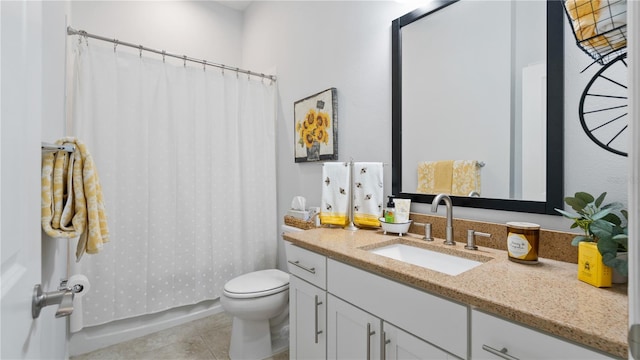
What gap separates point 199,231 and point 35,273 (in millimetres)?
1684

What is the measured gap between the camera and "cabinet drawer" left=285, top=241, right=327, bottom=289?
1.29 meters

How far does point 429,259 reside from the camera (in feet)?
4.17

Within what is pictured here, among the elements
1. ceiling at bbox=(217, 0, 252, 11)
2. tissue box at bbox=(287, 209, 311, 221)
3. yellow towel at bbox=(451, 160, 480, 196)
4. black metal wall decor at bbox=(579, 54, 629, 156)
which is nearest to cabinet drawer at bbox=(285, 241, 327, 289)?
tissue box at bbox=(287, 209, 311, 221)

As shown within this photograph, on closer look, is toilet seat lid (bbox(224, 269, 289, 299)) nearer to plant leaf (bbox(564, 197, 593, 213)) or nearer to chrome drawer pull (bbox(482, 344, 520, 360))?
chrome drawer pull (bbox(482, 344, 520, 360))

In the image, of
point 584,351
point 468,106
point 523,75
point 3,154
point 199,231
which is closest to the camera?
point 3,154

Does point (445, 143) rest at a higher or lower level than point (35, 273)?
higher

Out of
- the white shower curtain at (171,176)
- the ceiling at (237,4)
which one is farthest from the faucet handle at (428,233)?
the ceiling at (237,4)

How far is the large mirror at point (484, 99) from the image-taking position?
108cm

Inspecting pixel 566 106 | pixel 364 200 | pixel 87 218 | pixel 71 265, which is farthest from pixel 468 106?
pixel 71 265

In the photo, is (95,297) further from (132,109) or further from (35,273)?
(35,273)

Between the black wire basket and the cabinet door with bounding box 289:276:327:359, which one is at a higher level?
the black wire basket

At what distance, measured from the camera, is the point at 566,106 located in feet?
3.41

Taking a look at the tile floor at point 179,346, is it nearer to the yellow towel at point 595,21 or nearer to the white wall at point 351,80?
the white wall at point 351,80

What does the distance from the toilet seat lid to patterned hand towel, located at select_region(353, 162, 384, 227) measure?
637mm
